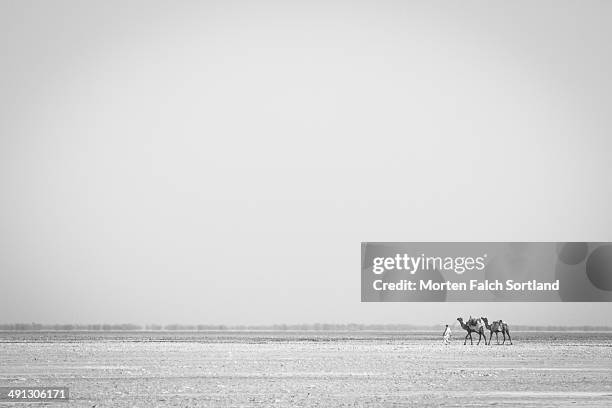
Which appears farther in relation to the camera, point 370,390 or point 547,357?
point 547,357

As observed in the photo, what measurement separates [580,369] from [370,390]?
43.5 ft

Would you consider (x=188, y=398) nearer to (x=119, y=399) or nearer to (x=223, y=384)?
(x=119, y=399)

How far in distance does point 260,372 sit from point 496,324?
35.9 m

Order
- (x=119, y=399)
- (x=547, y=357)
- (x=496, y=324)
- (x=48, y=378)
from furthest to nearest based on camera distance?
(x=496, y=324), (x=547, y=357), (x=48, y=378), (x=119, y=399)

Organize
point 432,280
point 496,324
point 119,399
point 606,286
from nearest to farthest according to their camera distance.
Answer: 1. point 119,399
2. point 496,324
3. point 432,280
4. point 606,286

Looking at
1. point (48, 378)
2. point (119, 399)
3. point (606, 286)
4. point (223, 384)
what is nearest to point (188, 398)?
point (119, 399)

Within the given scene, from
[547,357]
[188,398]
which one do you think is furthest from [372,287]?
[188,398]

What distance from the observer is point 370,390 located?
3425 cm

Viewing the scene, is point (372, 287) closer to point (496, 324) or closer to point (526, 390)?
point (496, 324)

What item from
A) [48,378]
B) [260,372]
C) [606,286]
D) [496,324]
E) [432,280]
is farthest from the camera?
[606,286]

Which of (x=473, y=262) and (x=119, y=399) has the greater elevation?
(x=473, y=262)

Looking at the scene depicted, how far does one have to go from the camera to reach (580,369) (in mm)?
44344

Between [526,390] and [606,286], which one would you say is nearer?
[526,390]

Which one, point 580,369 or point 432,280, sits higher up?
point 432,280
